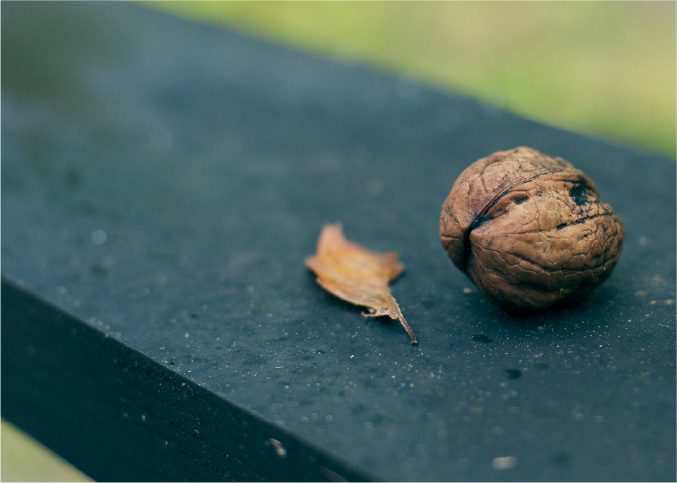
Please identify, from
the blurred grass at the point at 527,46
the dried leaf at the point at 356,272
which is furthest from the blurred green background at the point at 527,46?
the dried leaf at the point at 356,272

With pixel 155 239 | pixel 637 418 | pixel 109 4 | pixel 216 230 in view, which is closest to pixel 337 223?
pixel 216 230

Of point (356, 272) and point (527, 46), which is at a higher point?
point (527, 46)

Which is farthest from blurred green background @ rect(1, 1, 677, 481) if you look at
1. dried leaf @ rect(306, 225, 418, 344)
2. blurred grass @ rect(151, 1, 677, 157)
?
dried leaf @ rect(306, 225, 418, 344)

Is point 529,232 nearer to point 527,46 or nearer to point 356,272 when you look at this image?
point 356,272

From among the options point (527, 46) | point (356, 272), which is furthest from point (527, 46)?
point (356, 272)

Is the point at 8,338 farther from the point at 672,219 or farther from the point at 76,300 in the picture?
the point at 672,219

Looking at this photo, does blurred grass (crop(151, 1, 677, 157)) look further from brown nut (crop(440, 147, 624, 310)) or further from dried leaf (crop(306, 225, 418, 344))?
brown nut (crop(440, 147, 624, 310))

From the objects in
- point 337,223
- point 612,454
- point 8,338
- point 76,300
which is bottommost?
point 8,338
